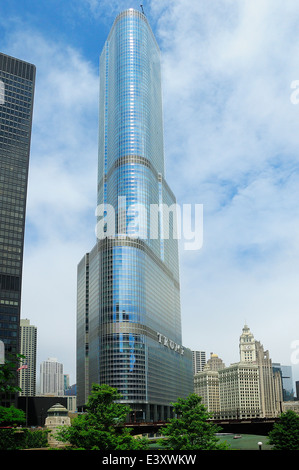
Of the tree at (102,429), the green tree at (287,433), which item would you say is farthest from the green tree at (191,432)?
the green tree at (287,433)

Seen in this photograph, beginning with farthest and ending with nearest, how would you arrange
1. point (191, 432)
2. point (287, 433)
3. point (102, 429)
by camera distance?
1. point (287, 433)
2. point (191, 432)
3. point (102, 429)

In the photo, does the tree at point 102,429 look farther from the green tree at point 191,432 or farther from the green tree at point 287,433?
the green tree at point 287,433

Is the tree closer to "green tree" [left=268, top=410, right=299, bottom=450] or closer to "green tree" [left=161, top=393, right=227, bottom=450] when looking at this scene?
"green tree" [left=161, top=393, right=227, bottom=450]

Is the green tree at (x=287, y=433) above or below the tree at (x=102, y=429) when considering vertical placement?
below

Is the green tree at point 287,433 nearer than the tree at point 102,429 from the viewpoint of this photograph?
No

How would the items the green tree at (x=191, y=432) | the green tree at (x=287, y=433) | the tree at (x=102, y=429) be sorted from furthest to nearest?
the green tree at (x=287, y=433) → the green tree at (x=191, y=432) → the tree at (x=102, y=429)

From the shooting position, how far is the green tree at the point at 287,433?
9044cm

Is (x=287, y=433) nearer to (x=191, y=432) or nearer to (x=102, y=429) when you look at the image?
(x=191, y=432)

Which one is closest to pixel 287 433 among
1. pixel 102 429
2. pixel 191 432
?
pixel 191 432

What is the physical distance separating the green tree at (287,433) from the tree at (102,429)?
32.7 meters

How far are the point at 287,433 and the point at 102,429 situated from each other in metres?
39.7

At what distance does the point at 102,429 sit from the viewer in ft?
222
